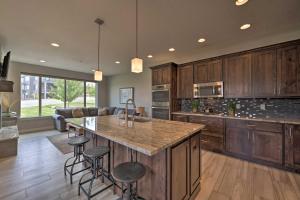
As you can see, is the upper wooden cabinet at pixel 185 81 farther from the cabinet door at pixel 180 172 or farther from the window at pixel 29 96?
the window at pixel 29 96

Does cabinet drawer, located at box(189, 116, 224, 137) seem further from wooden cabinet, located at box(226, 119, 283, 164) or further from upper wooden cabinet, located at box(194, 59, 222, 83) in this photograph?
upper wooden cabinet, located at box(194, 59, 222, 83)

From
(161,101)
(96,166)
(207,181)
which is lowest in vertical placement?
(207,181)

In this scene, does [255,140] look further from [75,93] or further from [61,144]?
[75,93]

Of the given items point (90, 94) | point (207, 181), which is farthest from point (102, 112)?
point (207, 181)

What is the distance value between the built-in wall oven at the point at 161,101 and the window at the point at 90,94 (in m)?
4.54

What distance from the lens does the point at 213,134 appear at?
11.5 feet

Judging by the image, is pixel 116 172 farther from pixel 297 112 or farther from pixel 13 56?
pixel 13 56

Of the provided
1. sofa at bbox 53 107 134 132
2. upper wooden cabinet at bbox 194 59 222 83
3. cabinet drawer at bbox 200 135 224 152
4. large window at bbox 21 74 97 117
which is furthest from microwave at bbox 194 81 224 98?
large window at bbox 21 74 97 117

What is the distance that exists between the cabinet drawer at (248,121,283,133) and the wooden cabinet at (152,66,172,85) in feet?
7.81

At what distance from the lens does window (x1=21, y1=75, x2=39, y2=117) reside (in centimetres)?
556

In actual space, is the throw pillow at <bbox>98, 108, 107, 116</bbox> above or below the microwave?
below

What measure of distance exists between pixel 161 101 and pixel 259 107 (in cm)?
255

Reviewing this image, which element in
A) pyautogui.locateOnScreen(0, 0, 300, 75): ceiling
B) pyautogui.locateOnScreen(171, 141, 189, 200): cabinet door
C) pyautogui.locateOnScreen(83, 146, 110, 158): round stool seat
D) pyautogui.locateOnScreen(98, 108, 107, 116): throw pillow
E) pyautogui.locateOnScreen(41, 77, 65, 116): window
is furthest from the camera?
pyautogui.locateOnScreen(98, 108, 107, 116): throw pillow

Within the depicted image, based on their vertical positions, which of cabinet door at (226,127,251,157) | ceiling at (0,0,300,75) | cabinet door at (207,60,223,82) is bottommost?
cabinet door at (226,127,251,157)
